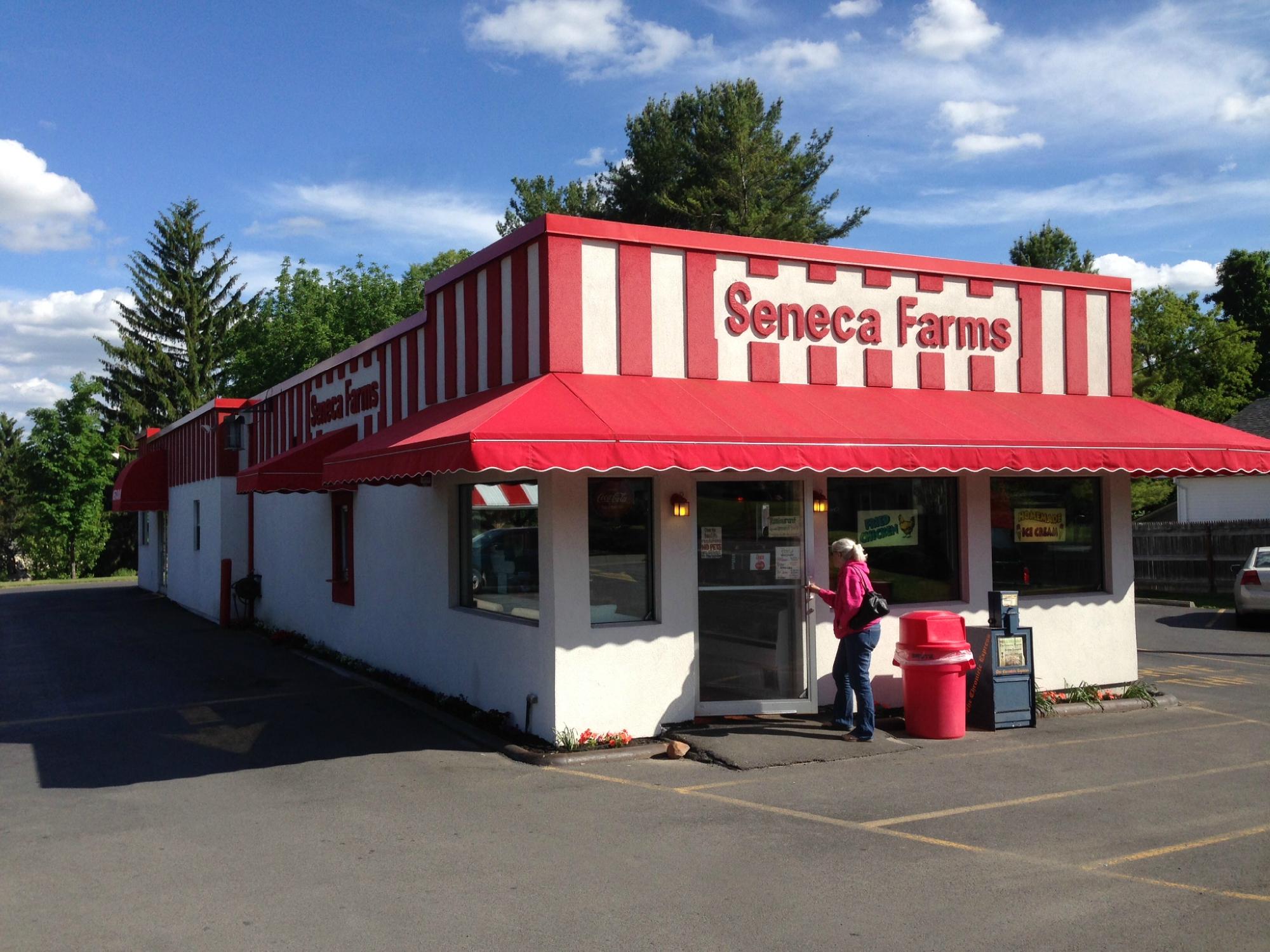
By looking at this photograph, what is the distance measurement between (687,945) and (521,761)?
157 inches

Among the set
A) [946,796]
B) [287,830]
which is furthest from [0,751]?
[946,796]

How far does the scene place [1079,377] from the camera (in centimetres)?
1213

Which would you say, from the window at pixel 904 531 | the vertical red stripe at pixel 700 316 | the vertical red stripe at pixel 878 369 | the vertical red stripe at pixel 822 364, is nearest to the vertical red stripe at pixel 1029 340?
the window at pixel 904 531

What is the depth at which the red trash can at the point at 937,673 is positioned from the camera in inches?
368

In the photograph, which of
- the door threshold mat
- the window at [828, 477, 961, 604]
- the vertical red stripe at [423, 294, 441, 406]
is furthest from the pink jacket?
the vertical red stripe at [423, 294, 441, 406]

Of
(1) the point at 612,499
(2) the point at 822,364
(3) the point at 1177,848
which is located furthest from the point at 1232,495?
(3) the point at 1177,848

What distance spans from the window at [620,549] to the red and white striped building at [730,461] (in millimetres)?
26

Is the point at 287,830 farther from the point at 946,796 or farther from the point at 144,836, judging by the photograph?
the point at 946,796

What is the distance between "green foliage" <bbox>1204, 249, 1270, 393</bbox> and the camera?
51.5m

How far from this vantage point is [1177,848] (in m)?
6.29

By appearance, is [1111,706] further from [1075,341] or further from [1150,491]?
[1150,491]

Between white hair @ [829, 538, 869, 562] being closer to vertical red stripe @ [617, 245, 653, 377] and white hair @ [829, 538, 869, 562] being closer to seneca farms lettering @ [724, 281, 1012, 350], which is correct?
seneca farms lettering @ [724, 281, 1012, 350]

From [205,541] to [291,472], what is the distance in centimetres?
1063

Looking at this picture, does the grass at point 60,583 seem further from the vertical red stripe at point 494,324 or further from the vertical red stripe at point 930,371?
the vertical red stripe at point 930,371
